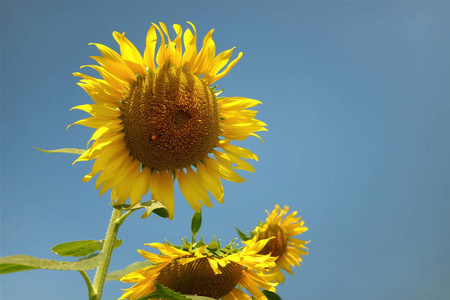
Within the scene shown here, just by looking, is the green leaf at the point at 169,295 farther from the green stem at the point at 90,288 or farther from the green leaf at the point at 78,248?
the green leaf at the point at 78,248

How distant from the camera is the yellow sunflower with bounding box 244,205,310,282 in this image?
241 inches

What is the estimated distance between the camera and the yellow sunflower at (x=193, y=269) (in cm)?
311

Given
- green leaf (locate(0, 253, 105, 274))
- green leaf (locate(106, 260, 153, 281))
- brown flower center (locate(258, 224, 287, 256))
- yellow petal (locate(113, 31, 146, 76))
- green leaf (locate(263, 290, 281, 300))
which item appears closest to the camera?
green leaf (locate(0, 253, 105, 274))

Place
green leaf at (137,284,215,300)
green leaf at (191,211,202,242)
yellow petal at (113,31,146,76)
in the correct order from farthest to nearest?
green leaf at (191,211,202,242) → yellow petal at (113,31,146,76) → green leaf at (137,284,215,300)

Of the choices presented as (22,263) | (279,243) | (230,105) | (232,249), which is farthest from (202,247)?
(279,243)

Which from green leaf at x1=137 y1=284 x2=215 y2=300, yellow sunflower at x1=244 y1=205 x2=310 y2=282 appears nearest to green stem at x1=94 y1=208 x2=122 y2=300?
green leaf at x1=137 y1=284 x2=215 y2=300

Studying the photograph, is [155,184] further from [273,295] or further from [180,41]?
[273,295]

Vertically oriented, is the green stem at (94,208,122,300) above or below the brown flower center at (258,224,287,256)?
below

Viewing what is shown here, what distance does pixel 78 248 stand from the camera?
239 cm

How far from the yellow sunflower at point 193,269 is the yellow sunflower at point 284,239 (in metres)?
2.63

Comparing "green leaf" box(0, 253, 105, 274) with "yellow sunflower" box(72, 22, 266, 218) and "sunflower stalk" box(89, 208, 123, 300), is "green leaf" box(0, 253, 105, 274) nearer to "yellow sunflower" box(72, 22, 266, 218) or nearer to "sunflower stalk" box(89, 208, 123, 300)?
"sunflower stalk" box(89, 208, 123, 300)

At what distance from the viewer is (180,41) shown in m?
2.84

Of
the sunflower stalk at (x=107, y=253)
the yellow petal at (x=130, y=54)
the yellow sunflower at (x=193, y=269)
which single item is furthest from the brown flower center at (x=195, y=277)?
the yellow petal at (x=130, y=54)

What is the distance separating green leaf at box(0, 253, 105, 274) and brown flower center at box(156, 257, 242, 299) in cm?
112
